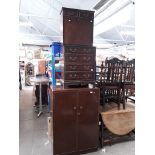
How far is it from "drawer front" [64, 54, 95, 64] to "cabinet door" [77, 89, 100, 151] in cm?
48

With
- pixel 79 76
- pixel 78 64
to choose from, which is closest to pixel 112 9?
pixel 78 64

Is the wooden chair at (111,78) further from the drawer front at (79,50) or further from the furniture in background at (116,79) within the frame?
the drawer front at (79,50)

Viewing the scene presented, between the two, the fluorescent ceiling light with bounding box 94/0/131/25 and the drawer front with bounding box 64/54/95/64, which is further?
the fluorescent ceiling light with bounding box 94/0/131/25

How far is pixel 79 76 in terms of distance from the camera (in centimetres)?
259

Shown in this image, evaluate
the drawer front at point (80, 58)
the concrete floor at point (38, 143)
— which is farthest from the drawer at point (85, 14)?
the concrete floor at point (38, 143)

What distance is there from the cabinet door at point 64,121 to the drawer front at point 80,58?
1.65 feet

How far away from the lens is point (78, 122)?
2555 mm

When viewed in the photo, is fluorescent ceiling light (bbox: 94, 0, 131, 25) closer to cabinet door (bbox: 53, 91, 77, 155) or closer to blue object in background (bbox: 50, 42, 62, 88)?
blue object in background (bbox: 50, 42, 62, 88)

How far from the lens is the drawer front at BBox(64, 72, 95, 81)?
2.54 meters

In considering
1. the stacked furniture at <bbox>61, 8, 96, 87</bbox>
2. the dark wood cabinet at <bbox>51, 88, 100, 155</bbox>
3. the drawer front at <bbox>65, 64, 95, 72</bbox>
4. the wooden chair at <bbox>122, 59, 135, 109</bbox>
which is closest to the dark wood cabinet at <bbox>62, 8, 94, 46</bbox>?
the stacked furniture at <bbox>61, 8, 96, 87</bbox>

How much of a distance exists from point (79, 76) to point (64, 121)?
2.44 ft

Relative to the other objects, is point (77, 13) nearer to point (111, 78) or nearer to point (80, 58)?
point (80, 58)
